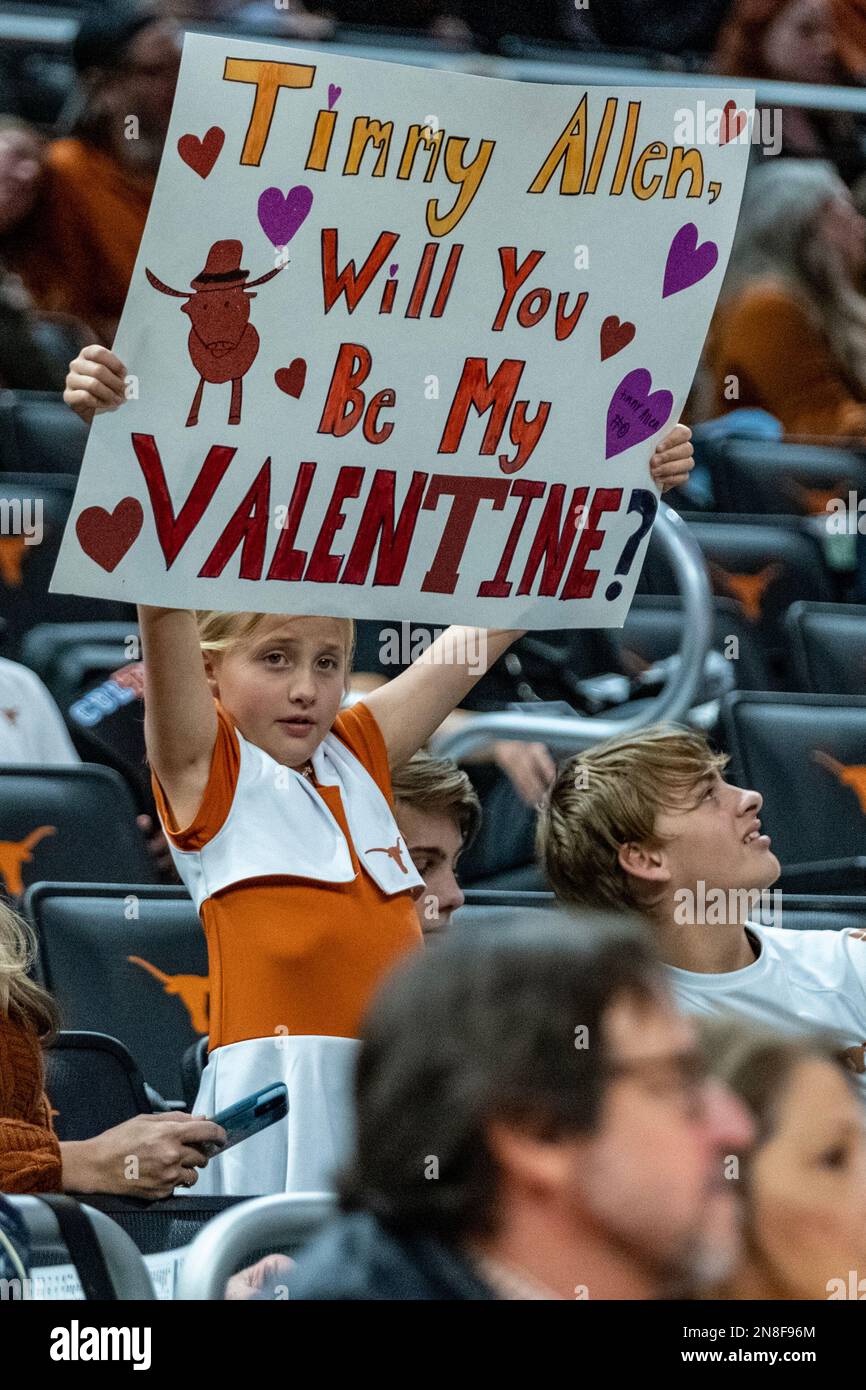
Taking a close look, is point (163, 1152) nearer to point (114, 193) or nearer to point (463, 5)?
point (114, 193)

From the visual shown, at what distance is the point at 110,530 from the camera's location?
6.86ft

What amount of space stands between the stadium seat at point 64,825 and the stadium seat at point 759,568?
157 cm

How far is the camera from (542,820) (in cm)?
257

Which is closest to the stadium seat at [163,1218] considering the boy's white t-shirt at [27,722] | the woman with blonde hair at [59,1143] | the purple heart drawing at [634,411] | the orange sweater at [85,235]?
the woman with blonde hair at [59,1143]

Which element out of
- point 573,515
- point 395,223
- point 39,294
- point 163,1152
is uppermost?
point 39,294

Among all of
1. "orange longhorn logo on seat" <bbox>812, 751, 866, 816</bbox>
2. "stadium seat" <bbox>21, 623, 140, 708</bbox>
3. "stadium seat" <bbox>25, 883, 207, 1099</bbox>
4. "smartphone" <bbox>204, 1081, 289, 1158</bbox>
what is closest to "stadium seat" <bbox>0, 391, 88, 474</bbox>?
"stadium seat" <bbox>21, 623, 140, 708</bbox>

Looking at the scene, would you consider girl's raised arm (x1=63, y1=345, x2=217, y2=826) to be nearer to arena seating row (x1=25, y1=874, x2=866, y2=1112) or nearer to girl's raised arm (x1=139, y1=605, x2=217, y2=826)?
girl's raised arm (x1=139, y1=605, x2=217, y2=826)

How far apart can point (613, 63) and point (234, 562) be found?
3.44 m

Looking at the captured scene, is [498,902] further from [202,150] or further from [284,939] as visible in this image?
[202,150]

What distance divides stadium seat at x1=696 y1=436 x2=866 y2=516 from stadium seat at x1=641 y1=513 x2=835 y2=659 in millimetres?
290

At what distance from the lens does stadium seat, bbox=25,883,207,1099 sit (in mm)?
2590

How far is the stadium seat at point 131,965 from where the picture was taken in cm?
259

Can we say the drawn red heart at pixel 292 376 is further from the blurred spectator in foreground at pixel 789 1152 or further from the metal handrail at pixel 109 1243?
the blurred spectator in foreground at pixel 789 1152
